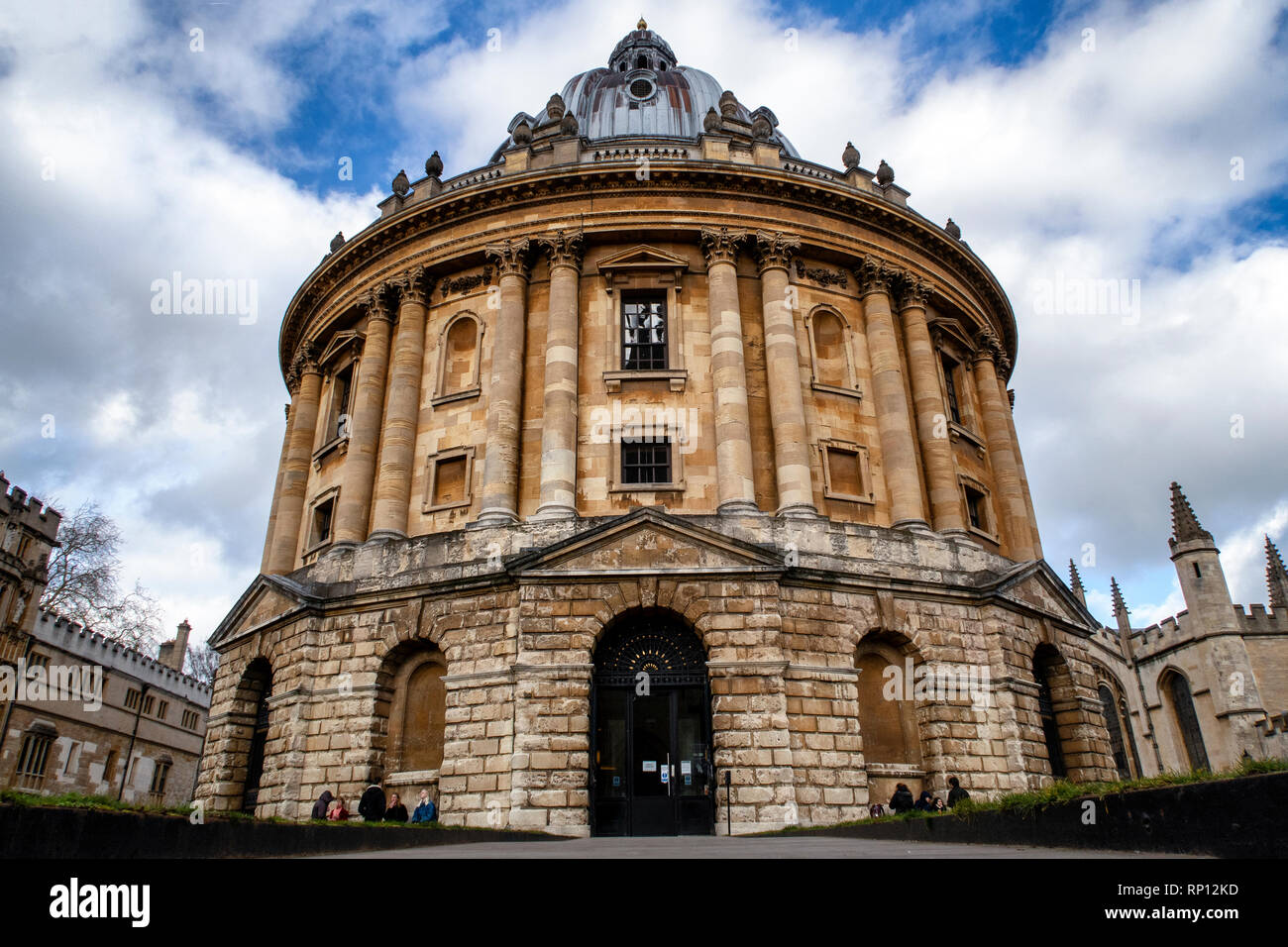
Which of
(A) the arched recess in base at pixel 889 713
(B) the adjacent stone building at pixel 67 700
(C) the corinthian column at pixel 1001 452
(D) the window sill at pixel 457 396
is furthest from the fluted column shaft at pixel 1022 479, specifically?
(B) the adjacent stone building at pixel 67 700

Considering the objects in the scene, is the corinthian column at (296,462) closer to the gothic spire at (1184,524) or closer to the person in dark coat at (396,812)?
the person in dark coat at (396,812)

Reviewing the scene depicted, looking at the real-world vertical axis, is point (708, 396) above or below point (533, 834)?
above

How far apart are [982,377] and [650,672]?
18512 mm

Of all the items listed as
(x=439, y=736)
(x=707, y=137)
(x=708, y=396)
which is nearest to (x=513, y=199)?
(x=707, y=137)

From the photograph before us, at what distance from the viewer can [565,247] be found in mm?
25703

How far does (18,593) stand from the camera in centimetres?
3912

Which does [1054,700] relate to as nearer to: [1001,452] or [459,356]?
[1001,452]

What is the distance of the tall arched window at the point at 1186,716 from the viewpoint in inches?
1807

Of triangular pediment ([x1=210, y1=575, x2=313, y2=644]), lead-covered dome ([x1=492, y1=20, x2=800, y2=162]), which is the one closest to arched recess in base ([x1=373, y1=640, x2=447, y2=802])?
triangular pediment ([x1=210, y1=575, x2=313, y2=644])

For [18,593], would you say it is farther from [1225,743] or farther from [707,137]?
[1225,743]

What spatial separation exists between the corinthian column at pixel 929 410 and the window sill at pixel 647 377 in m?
7.86

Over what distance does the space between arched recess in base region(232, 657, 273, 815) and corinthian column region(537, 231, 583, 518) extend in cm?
1000

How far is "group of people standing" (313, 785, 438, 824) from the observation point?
17.8 m

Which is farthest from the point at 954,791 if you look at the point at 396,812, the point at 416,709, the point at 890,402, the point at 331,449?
the point at 331,449
